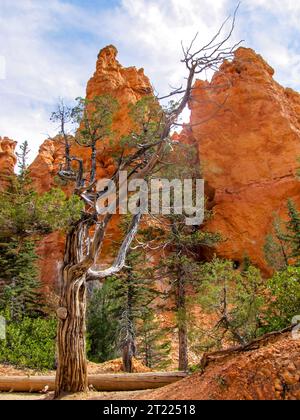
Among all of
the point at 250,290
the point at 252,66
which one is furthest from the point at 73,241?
the point at 252,66

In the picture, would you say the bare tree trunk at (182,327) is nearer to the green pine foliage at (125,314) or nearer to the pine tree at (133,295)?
the green pine foliage at (125,314)

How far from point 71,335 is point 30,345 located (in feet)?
32.3

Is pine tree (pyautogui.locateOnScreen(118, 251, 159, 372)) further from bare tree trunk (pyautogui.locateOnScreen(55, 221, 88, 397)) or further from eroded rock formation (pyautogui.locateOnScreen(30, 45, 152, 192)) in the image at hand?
eroded rock formation (pyautogui.locateOnScreen(30, 45, 152, 192))

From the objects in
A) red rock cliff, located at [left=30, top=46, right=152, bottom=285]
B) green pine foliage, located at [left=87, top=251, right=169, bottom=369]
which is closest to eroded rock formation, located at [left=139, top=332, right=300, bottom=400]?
green pine foliage, located at [left=87, top=251, right=169, bottom=369]

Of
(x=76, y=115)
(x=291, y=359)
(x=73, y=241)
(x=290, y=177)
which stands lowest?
(x=291, y=359)

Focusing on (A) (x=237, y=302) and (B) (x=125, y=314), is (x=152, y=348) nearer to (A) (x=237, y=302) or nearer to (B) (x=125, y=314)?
(B) (x=125, y=314)

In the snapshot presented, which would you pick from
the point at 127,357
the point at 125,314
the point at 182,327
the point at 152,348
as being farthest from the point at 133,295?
the point at 152,348

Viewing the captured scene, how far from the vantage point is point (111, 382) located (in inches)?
368

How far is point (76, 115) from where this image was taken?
9969 millimetres

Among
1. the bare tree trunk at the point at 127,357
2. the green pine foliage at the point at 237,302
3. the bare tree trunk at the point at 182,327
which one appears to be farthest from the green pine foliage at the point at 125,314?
the green pine foliage at the point at 237,302

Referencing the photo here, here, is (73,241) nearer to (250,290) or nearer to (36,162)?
(250,290)

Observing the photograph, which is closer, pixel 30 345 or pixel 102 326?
pixel 30 345

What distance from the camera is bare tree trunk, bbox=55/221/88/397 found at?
285 inches

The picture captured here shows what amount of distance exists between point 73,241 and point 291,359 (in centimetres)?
526
